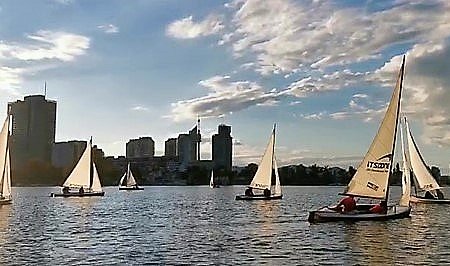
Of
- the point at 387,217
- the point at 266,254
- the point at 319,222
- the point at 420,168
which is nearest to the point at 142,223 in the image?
the point at 319,222

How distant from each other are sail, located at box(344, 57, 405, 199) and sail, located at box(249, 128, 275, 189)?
33.6 meters

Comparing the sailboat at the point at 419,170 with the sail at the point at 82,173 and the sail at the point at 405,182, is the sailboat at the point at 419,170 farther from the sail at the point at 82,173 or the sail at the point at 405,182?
the sail at the point at 82,173

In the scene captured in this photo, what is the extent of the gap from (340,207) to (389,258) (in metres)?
15.4

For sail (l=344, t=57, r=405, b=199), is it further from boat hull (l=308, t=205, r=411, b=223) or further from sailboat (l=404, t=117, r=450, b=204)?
sailboat (l=404, t=117, r=450, b=204)

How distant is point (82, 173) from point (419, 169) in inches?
2071

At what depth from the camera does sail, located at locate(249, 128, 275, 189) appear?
8425 cm

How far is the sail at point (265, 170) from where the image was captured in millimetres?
84250

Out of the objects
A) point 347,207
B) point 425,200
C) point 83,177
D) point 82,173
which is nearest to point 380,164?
point 347,207

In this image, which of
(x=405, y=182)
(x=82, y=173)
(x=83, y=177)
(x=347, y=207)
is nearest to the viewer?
(x=347, y=207)

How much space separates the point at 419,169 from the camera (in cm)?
7862

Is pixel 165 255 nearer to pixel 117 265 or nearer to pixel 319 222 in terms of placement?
pixel 117 265

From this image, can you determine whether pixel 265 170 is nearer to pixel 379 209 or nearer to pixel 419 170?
pixel 419 170

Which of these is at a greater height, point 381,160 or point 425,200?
point 381,160

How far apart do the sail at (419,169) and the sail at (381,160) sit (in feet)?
96.8
